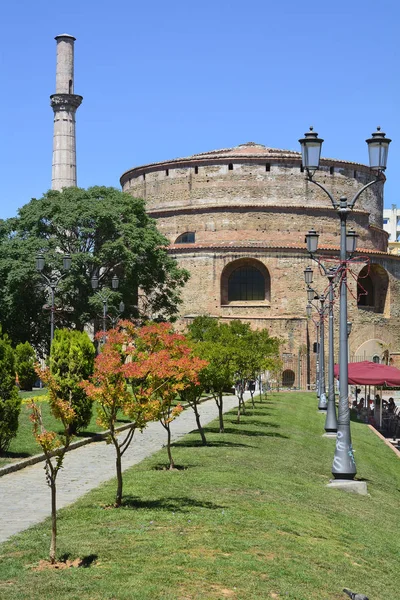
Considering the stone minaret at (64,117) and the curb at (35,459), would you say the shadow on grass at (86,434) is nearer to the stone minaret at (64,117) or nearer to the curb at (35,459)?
the curb at (35,459)

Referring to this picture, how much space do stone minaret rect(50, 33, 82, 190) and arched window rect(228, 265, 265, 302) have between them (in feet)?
41.9

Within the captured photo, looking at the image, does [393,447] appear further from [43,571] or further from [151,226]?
[151,226]

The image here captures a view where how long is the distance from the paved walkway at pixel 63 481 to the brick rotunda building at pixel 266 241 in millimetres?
36102

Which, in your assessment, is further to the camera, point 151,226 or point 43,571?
point 151,226

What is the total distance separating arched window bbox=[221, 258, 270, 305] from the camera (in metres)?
57.8

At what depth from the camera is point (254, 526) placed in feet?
32.5

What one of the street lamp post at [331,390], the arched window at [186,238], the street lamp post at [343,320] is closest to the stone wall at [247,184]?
the arched window at [186,238]

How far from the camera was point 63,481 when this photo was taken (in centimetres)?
1330

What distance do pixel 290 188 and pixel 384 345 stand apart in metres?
12.1

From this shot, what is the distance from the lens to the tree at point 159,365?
11.6m

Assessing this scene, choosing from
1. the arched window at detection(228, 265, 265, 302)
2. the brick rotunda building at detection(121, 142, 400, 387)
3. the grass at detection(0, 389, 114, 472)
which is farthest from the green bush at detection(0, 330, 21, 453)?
the arched window at detection(228, 265, 265, 302)

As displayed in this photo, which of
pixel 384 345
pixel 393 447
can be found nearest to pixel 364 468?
pixel 393 447

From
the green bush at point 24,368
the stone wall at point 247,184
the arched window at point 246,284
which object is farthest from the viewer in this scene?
the stone wall at point 247,184

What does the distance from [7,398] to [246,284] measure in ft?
143
